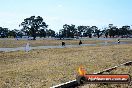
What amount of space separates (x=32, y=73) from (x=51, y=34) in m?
178

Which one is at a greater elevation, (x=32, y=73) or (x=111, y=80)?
(x=111, y=80)

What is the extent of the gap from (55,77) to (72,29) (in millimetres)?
163604

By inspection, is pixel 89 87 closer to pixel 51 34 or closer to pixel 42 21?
pixel 42 21

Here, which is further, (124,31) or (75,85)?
(124,31)

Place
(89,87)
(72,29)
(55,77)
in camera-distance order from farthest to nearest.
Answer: (72,29), (55,77), (89,87)

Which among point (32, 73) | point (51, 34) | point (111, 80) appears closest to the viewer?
point (111, 80)

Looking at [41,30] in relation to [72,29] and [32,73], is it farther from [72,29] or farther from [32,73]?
[32,73]

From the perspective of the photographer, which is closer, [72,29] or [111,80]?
[111,80]

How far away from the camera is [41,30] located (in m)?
137

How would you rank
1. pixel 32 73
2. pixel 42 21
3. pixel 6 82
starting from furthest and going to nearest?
pixel 42 21 < pixel 32 73 < pixel 6 82

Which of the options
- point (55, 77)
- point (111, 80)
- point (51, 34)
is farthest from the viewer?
point (51, 34)

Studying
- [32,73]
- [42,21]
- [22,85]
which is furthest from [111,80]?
[42,21]

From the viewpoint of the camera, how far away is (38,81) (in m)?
14.2

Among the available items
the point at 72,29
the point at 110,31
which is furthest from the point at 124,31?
the point at 72,29
